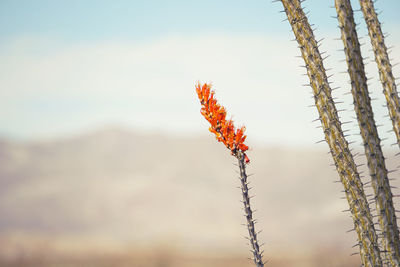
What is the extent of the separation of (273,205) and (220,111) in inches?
2408

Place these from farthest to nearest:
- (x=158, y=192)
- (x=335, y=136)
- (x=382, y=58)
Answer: (x=158, y=192) → (x=382, y=58) → (x=335, y=136)

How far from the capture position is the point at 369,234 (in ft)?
12.8

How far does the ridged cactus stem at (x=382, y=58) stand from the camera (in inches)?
180

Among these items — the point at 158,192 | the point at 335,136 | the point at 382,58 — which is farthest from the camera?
the point at 158,192

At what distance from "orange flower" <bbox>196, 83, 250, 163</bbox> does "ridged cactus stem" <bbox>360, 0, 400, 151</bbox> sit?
1645 millimetres

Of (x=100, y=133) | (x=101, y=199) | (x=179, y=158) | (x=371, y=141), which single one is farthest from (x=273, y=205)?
(x=371, y=141)

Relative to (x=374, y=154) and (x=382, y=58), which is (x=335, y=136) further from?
(x=382, y=58)

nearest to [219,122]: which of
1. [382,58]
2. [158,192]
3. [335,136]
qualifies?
[335,136]

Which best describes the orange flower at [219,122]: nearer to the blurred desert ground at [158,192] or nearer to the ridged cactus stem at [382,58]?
the ridged cactus stem at [382,58]

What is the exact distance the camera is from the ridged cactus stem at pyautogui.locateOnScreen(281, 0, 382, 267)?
3.92 metres

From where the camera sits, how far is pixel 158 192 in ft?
223

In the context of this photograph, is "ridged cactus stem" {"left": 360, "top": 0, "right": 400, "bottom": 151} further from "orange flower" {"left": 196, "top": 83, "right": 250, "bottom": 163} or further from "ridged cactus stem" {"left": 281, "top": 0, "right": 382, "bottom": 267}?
"orange flower" {"left": 196, "top": 83, "right": 250, "bottom": 163}

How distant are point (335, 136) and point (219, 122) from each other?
105 centimetres

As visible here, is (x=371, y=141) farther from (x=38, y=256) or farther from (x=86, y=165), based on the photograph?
(x=86, y=165)
